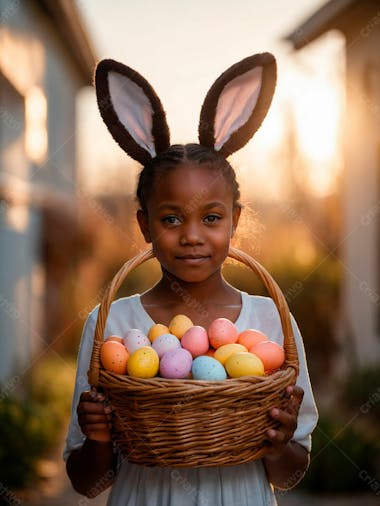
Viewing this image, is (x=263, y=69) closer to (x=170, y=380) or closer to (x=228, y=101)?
(x=228, y=101)

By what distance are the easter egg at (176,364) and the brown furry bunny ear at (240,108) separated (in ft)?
2.23

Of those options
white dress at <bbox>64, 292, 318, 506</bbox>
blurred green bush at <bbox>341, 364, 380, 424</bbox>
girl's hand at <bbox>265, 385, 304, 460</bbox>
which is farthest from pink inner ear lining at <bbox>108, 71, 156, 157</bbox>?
blurred green bush at <bbox>341, 364, 380, 424</bbox>

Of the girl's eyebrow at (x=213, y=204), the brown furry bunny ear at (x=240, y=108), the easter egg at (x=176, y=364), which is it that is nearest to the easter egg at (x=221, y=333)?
the easter egg at (x=176, y=364)

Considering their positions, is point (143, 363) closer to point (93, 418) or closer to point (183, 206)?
point (93, 418)

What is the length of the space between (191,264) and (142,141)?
46 cm

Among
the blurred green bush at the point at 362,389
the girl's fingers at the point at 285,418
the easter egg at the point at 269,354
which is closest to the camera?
the girl's fingers at the point at 285,418

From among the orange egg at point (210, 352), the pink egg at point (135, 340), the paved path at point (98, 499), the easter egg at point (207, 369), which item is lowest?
the paved path at point (98, 499)

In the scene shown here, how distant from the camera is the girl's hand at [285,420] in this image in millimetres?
1936

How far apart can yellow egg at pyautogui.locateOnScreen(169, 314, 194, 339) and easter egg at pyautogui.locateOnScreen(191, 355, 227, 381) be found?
0.13m

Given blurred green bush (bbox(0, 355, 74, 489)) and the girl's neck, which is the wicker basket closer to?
the girl's neck

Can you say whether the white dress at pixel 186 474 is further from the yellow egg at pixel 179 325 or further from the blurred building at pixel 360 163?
the blurred building at pixel 360 163

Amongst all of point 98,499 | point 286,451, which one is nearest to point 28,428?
point 98,499

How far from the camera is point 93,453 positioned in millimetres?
2098

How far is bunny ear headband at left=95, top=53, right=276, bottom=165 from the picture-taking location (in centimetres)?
222
